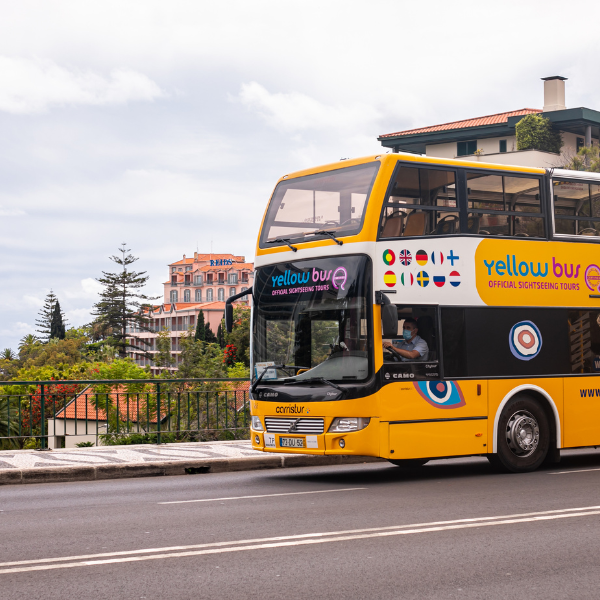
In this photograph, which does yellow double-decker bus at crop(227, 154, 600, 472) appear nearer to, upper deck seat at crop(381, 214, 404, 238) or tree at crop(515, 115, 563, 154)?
upper deck seat at crop(381, 214, 404, 238)

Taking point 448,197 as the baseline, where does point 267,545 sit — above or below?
below

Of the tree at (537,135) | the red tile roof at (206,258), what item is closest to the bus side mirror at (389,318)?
the tree at (537,135)

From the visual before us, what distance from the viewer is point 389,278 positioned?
36.5ft

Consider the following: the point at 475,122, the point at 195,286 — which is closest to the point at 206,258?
the point at 195,286

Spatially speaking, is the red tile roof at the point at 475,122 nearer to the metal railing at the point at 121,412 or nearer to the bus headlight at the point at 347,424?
the metal railing at the point at 121,412

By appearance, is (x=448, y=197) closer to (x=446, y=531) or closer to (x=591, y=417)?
(x=591, y=417)

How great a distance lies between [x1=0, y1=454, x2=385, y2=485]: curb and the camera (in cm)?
1229

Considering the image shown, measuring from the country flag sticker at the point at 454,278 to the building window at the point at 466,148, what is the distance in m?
54.0

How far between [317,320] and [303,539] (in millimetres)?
4431

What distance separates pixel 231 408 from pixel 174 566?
11095mm

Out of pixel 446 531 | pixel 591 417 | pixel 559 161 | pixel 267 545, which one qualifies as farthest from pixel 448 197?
pixel 559 161

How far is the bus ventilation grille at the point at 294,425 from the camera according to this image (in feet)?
36.5

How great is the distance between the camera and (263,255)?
12.3 metres

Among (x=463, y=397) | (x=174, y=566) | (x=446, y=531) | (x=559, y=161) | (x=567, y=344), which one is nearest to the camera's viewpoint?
(x=174, y=566)
